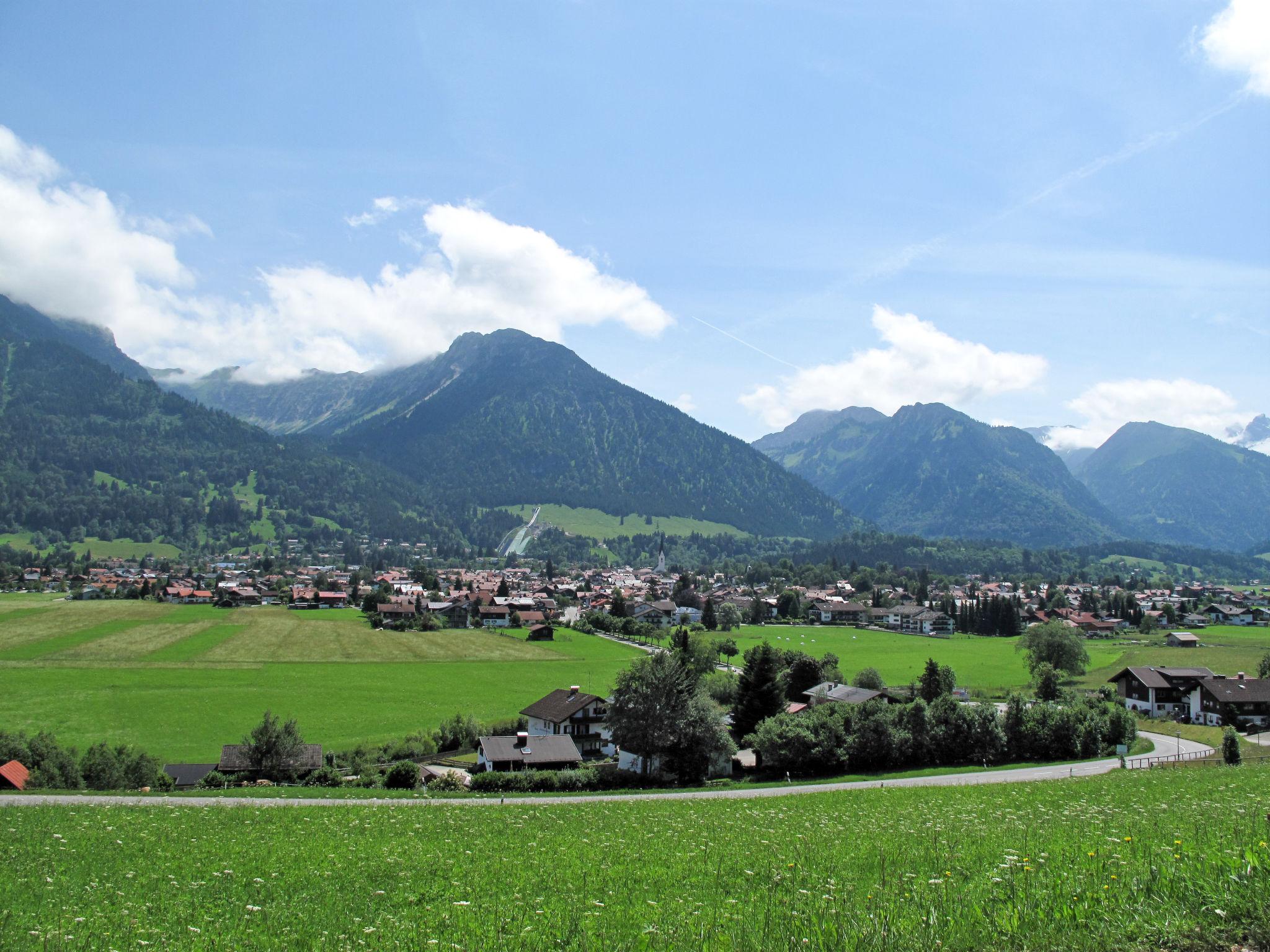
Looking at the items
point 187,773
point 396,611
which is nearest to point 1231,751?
point 187,773

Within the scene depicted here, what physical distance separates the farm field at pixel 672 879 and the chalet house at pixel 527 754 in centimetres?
2610

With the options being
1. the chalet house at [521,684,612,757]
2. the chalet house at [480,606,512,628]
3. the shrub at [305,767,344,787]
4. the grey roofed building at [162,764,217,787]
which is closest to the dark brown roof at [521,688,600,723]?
the chalet house at [521,684,612,757]

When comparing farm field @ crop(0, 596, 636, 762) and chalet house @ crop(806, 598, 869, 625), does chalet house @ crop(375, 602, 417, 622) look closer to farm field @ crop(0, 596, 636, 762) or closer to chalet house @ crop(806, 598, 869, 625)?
farm field @ crop(0, 596, 636, 762)

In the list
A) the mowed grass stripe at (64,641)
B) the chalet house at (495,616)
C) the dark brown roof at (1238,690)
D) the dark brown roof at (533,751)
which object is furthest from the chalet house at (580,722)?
the chalet house at (495,616)

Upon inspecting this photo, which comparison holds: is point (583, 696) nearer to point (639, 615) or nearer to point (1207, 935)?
point (1207, 935)

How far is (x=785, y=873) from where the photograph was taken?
393 inches

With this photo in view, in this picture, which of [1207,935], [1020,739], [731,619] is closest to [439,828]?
[1207,935]

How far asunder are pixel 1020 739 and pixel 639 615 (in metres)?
103

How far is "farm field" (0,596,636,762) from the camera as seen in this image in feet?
177

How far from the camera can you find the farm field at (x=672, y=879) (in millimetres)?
6539

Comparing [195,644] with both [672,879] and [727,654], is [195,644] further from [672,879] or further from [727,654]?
[672,879]

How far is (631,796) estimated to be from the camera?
32.0 meters

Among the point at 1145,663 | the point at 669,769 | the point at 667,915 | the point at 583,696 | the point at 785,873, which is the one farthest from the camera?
the point at 1145,663

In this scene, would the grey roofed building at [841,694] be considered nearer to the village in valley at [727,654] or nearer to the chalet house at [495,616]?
the village in valley at [727,654]
